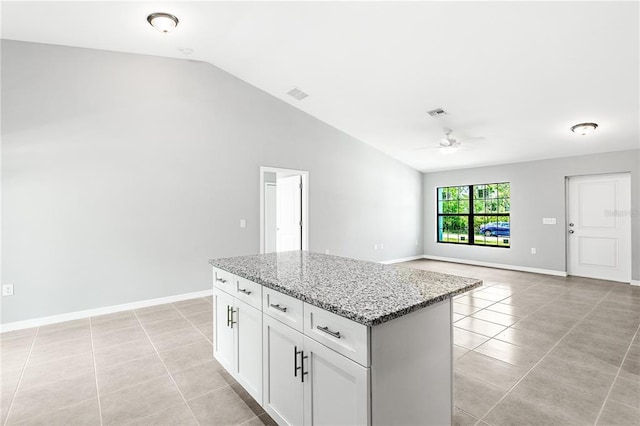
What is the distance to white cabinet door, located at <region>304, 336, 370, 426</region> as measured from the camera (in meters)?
1.24

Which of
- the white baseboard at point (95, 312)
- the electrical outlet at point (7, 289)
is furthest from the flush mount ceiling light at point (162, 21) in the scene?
the white baseboard at point (95, 312)

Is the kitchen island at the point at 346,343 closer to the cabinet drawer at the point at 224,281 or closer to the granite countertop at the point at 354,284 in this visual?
the granite countertop at the point at 354,284

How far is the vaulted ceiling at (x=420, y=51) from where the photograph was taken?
2848 millimetres

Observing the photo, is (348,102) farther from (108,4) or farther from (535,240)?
(535,240)

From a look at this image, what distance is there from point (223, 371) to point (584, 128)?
5.48 m

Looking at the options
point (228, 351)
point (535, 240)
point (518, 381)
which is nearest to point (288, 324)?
point (228, 351)

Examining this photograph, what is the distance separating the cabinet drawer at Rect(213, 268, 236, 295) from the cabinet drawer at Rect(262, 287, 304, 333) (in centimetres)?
46

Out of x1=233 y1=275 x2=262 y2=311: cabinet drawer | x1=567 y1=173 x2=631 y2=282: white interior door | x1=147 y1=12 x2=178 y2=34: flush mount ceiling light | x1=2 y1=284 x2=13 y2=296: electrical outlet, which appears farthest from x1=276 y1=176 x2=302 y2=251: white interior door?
x1=567 y1=173 x2=631 y2=282: white interior door

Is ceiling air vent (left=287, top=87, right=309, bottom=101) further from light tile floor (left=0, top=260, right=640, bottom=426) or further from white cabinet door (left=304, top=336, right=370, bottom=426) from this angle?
white cabinet door (left=304, top=336, right=370, bottom=426)

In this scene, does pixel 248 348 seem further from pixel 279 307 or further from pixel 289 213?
pixel 289 213

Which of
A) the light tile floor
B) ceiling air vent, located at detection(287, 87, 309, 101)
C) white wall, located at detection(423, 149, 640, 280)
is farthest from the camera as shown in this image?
white wall, located at detection(423, 149, 640, 280)

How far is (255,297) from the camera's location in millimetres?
1929

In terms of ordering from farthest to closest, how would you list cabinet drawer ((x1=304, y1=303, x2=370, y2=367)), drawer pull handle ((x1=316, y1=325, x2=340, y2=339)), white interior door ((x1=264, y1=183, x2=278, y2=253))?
1. white interior door ((x1=264, y1=183, x2=278, y2=253))
2. drawer pull handle ((x1=316, y1=325, x2=340, y2=339))
3. cabinet drawer ((x1=304, y1=303, x2=370, y2=367))

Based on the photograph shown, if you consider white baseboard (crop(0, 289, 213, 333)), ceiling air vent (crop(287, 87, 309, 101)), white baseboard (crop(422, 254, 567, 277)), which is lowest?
white baseboard (crop(0, 289, 213, 333))
